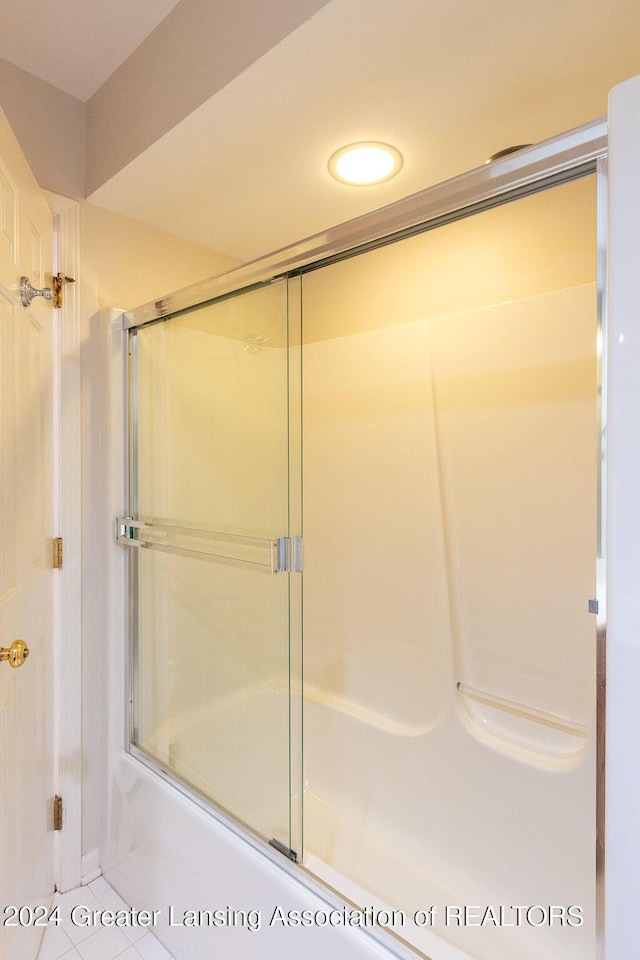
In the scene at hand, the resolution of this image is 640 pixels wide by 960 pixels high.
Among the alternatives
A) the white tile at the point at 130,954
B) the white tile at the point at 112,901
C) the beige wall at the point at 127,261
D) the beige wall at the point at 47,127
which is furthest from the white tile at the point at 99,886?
the beige wall at the point at 47,127

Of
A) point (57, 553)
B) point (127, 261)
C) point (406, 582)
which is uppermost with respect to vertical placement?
point (127, 261)

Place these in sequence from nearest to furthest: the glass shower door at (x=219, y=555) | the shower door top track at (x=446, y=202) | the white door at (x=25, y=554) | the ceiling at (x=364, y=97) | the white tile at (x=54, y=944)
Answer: the shower door top track at (x=446, y=202), the ceiling at (x=364, y=97), the white door at (x=25, y=554), the glass shower door at (x=219, y=555), the white tile at (x=54, y=944)

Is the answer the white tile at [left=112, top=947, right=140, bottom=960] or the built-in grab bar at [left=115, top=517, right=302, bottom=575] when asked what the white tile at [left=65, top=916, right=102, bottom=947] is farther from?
the built-in grab bar at [left=115, top=517, right=302, bottom=575]

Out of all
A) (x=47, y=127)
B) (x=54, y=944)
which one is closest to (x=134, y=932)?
(x=54, y=944)

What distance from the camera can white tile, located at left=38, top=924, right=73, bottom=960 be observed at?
1.42 metres

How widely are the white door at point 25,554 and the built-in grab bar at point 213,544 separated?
0.24 m

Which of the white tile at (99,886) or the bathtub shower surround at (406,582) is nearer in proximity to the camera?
the bathtub shower surround at (406,582)

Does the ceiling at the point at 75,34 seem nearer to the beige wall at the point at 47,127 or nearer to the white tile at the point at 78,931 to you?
the beige wall at the point at 47,127

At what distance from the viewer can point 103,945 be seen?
1.47m

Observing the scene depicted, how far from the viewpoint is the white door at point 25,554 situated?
1172 millimetres

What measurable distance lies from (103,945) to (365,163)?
230 centimetres

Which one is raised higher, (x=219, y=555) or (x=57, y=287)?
(x=57, y=287)

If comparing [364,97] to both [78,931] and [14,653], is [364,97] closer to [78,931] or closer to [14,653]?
[14,653]

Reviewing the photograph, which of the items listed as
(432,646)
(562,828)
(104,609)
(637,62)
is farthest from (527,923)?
(637,62)
